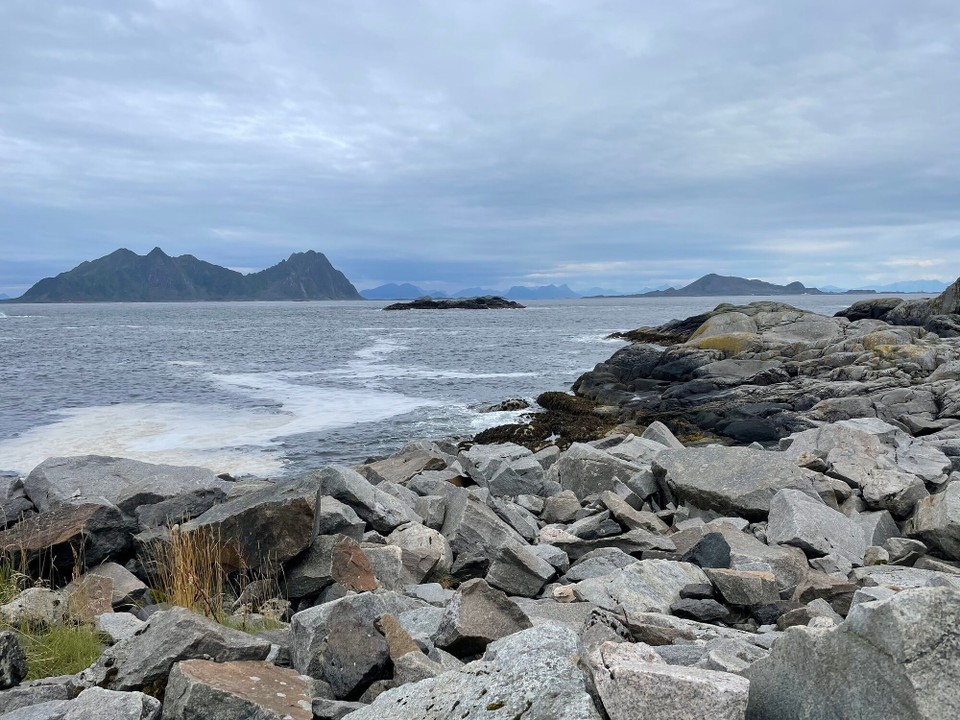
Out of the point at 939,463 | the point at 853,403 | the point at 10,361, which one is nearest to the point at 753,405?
the point at 853,403

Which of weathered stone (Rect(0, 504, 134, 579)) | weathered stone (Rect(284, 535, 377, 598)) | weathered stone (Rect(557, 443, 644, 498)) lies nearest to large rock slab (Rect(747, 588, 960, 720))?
weathered stone (Rect(284, 535, 377, 598))

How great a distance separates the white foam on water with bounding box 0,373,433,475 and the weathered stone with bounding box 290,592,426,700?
1544 cm

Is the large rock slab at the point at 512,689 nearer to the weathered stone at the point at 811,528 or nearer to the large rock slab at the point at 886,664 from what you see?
the large rock slab at the point at 886,664

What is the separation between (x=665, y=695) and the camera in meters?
3.17

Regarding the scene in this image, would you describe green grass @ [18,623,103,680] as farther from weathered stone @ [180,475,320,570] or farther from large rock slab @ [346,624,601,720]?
large rock slab @ [346,624,601,720]

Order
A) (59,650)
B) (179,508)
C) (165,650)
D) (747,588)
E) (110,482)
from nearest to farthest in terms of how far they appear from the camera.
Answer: (165,650)
(59,650)
(747,588)
(179,508)
(110,482)

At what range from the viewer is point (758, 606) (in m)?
7.18

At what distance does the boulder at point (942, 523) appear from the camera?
959 cm

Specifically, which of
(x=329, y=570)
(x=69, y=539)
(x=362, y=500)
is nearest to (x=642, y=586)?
(x=329, y=570)

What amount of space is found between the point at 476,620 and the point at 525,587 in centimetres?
264

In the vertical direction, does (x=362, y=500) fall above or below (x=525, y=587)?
above

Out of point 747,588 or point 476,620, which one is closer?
point 476,620

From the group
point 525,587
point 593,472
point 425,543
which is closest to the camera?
point 525,587

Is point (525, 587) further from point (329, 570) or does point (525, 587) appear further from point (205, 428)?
point (205, 428)
